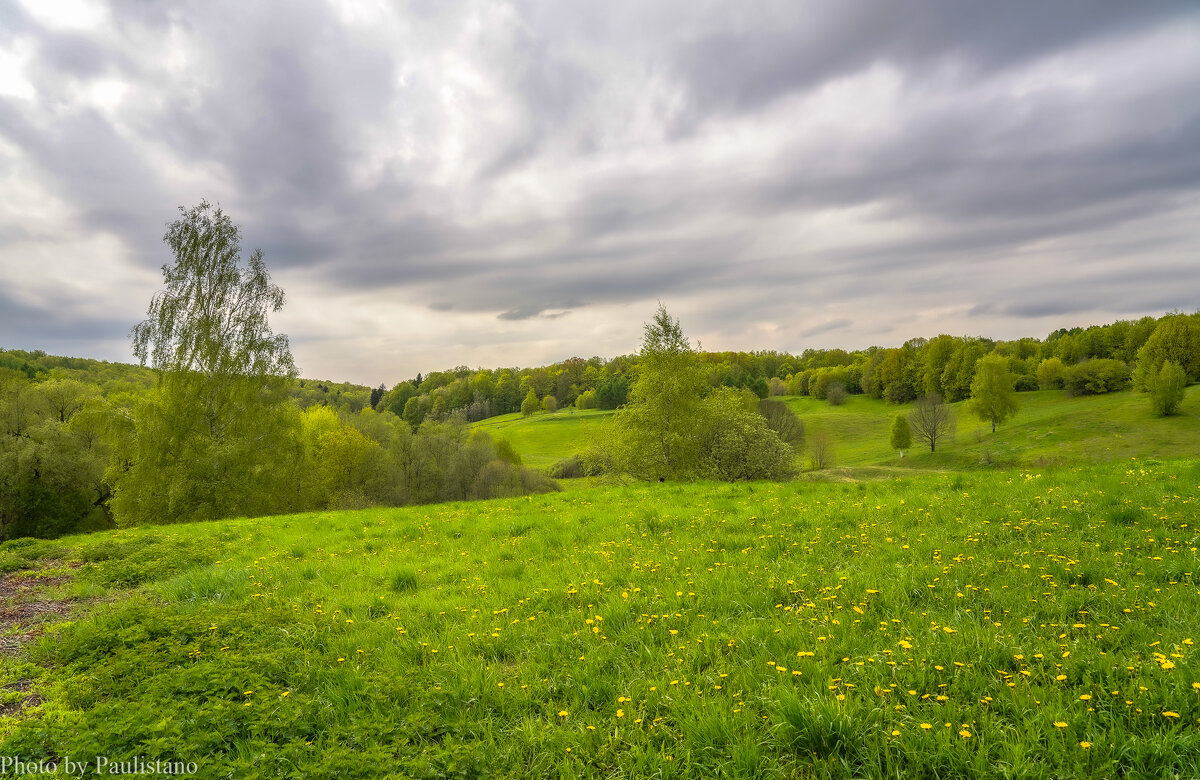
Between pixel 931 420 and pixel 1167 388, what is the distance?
2368 centimetres

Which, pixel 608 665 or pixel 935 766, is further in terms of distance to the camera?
pixel 608 665

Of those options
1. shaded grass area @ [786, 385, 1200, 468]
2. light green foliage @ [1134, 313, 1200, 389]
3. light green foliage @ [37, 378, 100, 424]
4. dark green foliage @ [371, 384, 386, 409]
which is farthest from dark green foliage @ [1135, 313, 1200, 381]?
dark green foliage @ [371, 384, 386, 409]

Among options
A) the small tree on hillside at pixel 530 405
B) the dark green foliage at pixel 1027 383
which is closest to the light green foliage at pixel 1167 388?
the dark green foliage at pixel 1027 383

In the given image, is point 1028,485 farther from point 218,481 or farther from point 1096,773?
point 218,481

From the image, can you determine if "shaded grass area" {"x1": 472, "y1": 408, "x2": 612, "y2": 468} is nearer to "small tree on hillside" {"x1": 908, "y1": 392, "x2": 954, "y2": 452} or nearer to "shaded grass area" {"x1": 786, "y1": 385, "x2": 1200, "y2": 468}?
"shaded grass area" {"x1": 786, "y1": 385, "x2": 1200, "y2": 468}

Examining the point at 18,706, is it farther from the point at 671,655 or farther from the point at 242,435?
the point at 242,435

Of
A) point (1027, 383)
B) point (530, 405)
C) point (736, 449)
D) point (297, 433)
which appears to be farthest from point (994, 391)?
point (530, 405)

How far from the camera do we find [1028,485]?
11.5 m

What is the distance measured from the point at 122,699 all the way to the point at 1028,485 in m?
15.2

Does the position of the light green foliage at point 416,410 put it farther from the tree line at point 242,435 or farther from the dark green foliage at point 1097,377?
the dark green foliage at point 1097,377

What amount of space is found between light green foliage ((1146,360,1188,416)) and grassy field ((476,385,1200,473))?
128 cm

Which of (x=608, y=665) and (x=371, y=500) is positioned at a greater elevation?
(x=608, y=665)

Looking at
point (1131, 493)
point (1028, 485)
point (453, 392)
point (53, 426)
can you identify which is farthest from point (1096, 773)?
point (453, 392)

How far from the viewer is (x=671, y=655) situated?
5184 mm
